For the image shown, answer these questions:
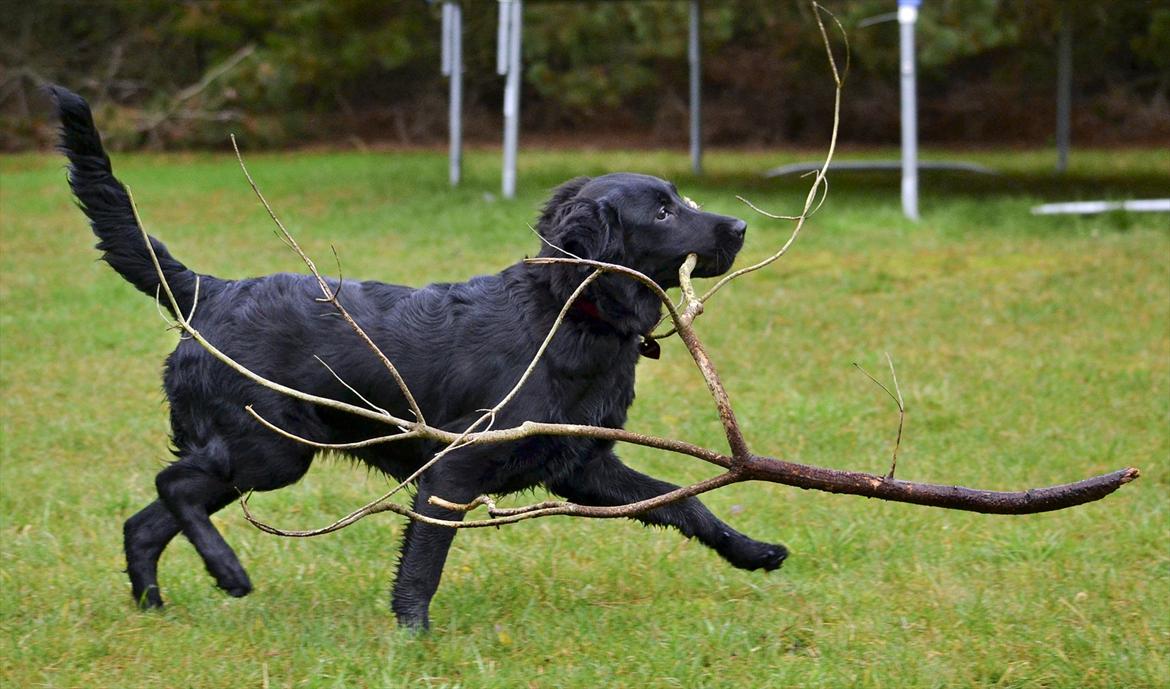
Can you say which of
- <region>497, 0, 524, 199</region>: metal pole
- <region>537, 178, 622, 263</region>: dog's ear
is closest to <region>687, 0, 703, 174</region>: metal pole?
<region>497, 0, 524, 199</region>: metal pole

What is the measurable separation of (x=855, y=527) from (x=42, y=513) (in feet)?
10.0

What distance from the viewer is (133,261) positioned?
4332 mm

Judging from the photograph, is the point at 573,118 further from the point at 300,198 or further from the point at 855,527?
the point at 855,527

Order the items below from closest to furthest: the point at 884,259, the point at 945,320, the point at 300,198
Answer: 1. the point at 945,320
2. the point at 884,259
3. the point at 300,198

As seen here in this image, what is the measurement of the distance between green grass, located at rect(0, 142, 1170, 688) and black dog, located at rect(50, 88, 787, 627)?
11.0 inches

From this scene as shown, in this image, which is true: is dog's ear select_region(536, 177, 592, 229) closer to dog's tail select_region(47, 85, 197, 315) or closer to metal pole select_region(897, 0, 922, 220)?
dog's tail select_region(47, 85, 197, 315)

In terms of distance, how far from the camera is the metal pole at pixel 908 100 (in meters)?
11.3

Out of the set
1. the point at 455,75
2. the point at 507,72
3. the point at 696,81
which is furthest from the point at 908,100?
the point at 455,75

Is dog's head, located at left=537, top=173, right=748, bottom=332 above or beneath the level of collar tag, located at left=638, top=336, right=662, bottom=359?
above

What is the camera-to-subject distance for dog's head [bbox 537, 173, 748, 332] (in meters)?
4.03

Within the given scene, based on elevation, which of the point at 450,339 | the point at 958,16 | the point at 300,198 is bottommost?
the point at 300,198

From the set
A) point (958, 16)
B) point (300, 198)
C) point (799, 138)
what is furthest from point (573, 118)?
point (300, 198)

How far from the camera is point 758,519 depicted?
5.12m

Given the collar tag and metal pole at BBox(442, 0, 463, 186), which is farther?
metal pole at BBox(442, 0, 463, 186)
